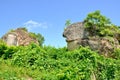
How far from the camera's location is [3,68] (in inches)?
482

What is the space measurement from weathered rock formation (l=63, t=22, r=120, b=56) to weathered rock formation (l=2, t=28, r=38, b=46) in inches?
154

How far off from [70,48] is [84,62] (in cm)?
273

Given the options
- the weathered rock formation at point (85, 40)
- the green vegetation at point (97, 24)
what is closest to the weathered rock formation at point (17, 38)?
the weathered rock formation at point (85, 40)

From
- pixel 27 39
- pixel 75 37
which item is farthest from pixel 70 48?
pixel 27 39

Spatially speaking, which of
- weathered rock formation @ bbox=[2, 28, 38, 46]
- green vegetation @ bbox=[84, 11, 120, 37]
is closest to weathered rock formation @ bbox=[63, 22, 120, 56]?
green vegetation @ bbox=[84, 11, 120, 37]

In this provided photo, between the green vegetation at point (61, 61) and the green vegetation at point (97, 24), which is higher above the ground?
the green vegetation at point (97, 24)

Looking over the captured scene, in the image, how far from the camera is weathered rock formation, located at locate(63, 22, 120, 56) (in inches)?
672

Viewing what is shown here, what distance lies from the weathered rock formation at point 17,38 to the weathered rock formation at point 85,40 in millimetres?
3913

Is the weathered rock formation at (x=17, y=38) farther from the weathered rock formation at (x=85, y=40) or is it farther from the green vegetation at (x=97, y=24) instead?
the green vegetation at (x=97, y=24)

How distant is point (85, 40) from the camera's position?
1733 centimetres

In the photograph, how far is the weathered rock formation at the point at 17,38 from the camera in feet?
69.7

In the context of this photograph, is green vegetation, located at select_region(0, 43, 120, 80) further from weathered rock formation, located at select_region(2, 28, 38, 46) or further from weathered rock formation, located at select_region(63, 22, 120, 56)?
weathered rock formation, located at select_region(2, 28, 38, 46)

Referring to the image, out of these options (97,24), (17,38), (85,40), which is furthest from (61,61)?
(17,38)

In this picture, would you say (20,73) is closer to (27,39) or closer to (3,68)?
(3,68)
